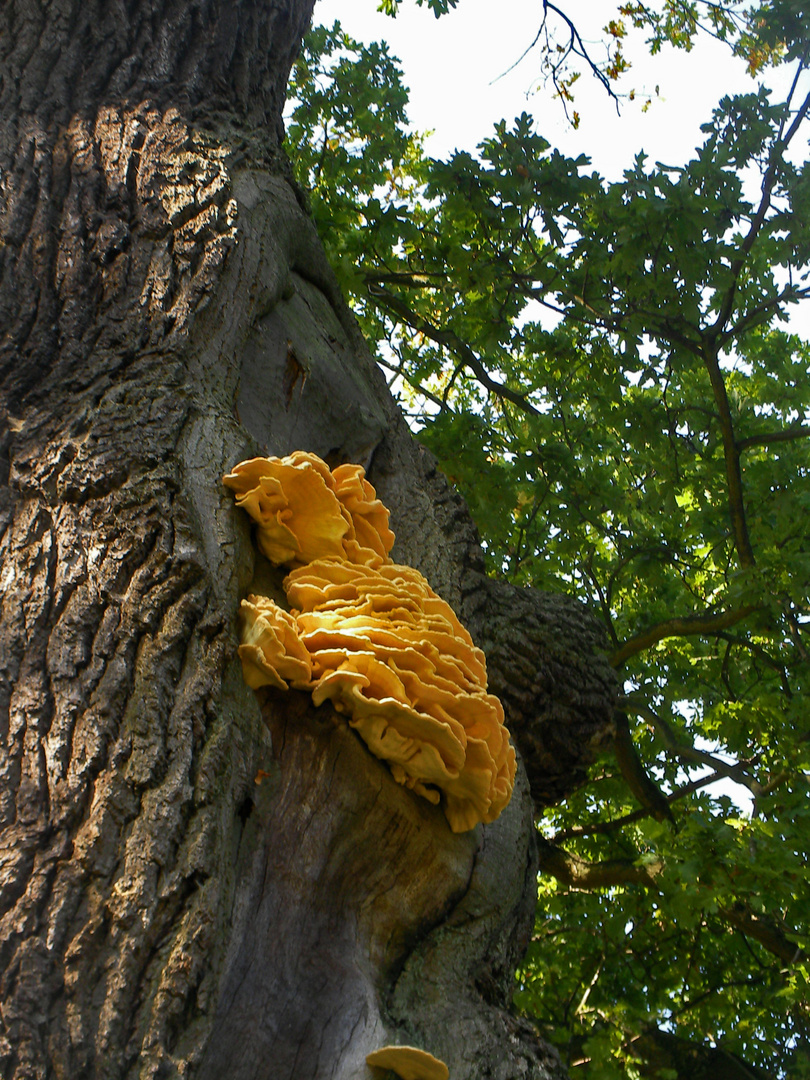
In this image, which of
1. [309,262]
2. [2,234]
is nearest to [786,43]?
[309,262]

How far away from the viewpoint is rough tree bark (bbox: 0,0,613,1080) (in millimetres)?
1473

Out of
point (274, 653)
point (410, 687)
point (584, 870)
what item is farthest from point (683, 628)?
point (274, 653)

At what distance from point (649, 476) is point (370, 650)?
6.40 meters

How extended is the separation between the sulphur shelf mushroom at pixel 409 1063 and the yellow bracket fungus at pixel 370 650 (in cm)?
57

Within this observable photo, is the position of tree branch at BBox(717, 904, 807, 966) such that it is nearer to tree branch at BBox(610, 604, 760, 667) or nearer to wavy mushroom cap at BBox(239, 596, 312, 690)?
tree branch at BBox(610, 604, 760, 667)

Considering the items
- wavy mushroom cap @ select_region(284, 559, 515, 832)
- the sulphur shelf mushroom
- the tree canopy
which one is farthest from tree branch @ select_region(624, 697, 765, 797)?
the sulphur shelf mushroom

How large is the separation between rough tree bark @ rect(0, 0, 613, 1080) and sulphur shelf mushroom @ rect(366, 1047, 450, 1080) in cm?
5

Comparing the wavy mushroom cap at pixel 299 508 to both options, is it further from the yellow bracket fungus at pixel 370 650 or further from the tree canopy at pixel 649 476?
the tree canopy at pixel 649 476

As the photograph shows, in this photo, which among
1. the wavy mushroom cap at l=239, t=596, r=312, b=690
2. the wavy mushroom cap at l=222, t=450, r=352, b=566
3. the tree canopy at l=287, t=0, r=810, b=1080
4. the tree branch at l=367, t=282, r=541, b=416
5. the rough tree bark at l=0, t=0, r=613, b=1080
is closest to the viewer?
the rough tree bark at l=0, t=0, r=613, b=1080

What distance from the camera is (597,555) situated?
27.9 feet

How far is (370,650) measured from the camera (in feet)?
6.22

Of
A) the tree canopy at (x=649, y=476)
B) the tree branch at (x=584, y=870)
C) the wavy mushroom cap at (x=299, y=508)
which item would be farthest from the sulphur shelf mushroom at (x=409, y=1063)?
the tree branch at (x=584, y=870)

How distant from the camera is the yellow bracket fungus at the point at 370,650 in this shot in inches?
73.8

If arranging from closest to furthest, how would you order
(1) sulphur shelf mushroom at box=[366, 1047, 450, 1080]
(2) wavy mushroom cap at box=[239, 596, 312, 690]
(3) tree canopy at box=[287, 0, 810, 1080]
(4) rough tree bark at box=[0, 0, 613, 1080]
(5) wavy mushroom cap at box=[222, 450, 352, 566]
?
(4) rough tree bark at box=[0, 0, 613, 1080], (1) sulphur shelf mushroom at box=[366, 1047, 450, 1080], (2) wavy mushroom cap at box=[239, 596, 312, 690], (5) wavy mushroom cap at box=[222, 450, 352, 566], (3) tree canopy at box=[287, 0, 810, 1080]
